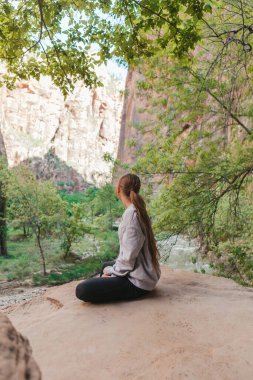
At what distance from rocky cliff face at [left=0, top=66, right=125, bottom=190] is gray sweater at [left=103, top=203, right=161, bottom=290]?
57.5m

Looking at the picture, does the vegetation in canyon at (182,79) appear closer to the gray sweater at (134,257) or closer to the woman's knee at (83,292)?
the gray sweater at (134,257)

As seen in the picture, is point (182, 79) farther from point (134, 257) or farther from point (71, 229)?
point (71, 229)

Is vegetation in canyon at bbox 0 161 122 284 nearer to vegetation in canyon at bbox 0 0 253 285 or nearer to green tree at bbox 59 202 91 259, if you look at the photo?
green tree at bbox 59 202 91 259

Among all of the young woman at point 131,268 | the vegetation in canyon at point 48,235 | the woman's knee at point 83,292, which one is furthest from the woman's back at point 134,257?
the vegetation in canyon at point 48,235

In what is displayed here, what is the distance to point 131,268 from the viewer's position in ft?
11.2

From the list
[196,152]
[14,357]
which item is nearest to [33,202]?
[196,152]

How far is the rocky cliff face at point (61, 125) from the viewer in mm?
62625

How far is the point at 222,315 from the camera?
2.99 meters

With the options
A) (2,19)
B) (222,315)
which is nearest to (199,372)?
(222,315)

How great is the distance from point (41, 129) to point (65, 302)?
66941 millimetres

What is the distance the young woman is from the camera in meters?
3.38

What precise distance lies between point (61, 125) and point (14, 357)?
72.4 metres

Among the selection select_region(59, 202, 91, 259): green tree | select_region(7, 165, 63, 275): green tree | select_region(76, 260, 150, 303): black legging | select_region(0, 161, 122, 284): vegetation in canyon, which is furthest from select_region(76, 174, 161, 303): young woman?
select_region(59, 202, 91, 259): green tree

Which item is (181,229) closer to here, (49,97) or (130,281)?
(130,281)
